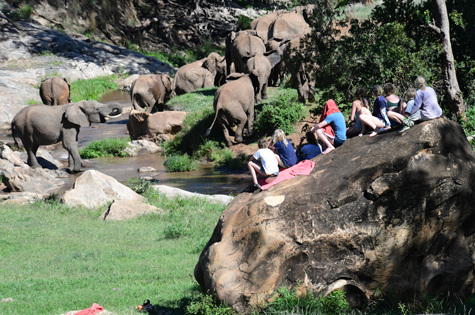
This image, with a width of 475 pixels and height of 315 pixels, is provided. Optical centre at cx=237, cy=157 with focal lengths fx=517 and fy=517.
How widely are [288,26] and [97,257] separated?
18.7 meters

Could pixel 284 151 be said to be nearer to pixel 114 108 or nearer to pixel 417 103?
pixel 417 103

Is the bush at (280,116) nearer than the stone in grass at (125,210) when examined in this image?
No

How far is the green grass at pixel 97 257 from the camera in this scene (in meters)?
6.79

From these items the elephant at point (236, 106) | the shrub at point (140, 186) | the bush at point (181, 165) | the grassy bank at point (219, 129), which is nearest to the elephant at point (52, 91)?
the grassy bank at point (219, 129)

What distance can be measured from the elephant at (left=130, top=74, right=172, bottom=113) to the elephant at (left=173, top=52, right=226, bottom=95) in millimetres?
1738

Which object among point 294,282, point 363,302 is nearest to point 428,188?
point 363,302

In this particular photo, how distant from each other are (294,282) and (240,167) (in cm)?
1183

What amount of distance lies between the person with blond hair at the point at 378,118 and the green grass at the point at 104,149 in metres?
13.9

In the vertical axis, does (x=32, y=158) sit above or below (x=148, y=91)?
below

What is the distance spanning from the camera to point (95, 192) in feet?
41.3

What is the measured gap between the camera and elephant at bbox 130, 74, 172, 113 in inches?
920

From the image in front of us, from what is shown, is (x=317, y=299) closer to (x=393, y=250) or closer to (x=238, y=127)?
(x=393, y=250)

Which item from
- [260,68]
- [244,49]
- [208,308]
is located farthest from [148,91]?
[208,308]

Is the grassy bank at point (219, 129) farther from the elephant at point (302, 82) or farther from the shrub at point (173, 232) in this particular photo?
the shrub at point (173, 232)
